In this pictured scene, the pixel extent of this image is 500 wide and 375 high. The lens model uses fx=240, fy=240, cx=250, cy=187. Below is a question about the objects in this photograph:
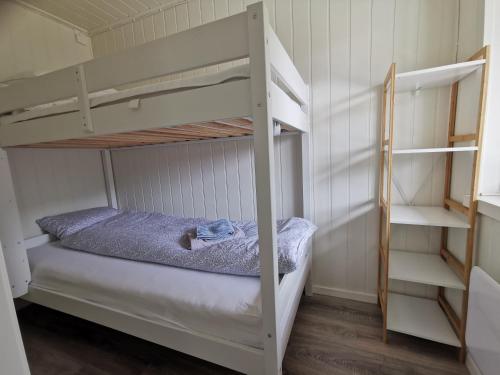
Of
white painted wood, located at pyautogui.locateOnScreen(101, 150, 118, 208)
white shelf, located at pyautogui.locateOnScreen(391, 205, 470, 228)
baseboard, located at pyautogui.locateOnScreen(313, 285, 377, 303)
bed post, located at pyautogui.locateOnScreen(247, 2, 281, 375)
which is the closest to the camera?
bed post, located at pyautogui.locateOnScreen(247, 2, 281, 375)

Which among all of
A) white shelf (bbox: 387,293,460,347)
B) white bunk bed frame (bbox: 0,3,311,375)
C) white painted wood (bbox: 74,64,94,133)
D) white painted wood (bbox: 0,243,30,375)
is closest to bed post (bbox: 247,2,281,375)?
white bunk bed frame (bbox: 0,3,311,375)

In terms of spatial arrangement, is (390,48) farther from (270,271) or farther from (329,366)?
(329,366)

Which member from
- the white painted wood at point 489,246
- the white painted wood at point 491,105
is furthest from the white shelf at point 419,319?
the white painted wood at point 491,105

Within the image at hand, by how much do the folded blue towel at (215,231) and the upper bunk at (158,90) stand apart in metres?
0.71

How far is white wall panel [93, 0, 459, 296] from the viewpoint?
149cm

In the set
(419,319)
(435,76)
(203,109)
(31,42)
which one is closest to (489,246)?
(419,319)

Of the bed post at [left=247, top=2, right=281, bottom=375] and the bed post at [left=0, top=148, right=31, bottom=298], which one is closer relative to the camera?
the bed post at [left=247, top=2, right=281, bottom=375]

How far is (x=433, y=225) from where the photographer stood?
130cm

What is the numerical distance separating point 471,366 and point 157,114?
6.22 ft

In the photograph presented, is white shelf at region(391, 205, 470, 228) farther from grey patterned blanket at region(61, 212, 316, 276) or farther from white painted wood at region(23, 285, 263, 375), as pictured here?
white painted wood at region(23, 285, 263, 375)

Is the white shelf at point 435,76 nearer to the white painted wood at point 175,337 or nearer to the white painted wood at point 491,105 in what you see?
the white painted wood at point 491,105

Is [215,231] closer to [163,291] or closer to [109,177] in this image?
[163,291]

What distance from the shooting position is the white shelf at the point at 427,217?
125cm

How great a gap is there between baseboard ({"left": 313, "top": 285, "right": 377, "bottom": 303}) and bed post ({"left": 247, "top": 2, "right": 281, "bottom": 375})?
1061 mm
